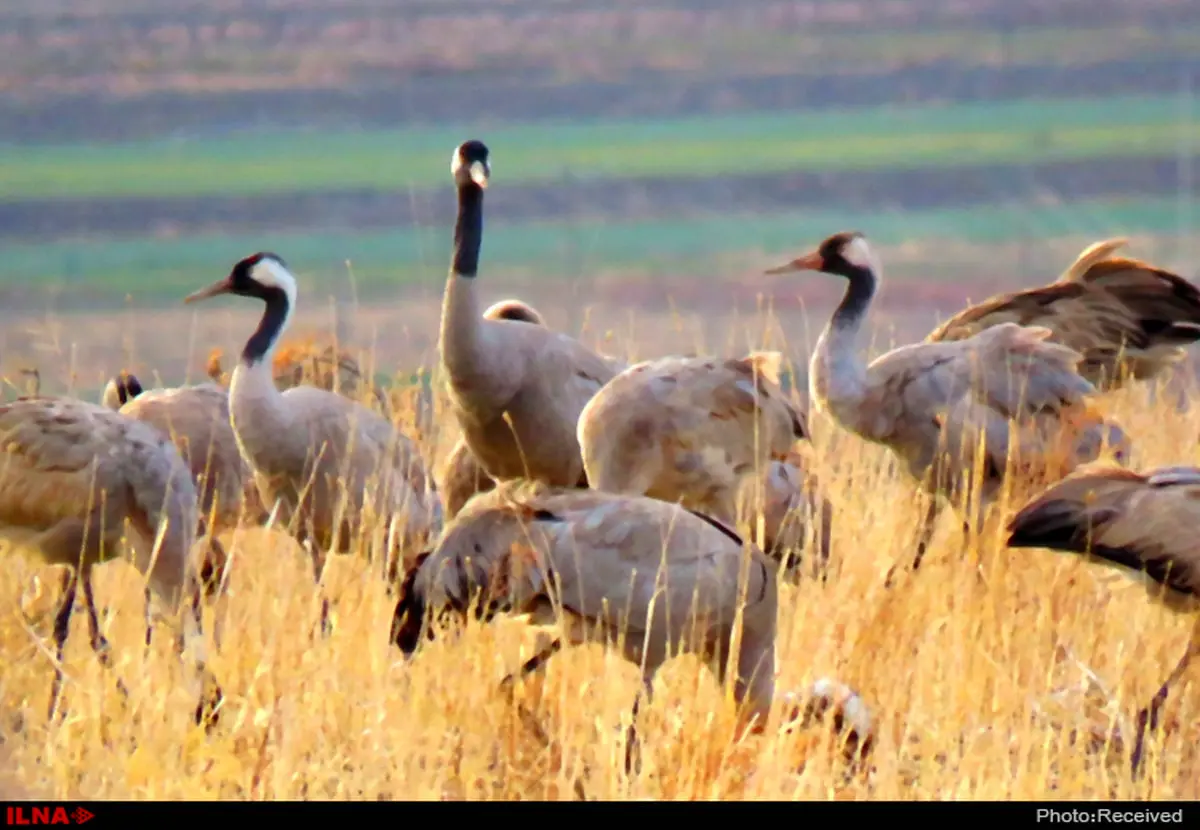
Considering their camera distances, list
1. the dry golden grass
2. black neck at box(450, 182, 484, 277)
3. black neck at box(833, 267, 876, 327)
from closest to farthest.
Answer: the dry golden grass
black neck at box(450, 182, 484, 277)
black neck at box(833, 267, 876, 327)

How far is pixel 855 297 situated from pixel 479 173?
132 cm

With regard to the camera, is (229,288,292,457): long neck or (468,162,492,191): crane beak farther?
(468,162,492,191): crane beak

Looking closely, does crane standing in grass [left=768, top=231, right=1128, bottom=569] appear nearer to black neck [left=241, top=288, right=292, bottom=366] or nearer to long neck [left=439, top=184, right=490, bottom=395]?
long neck [left=439, top=184, right=490, bottom=395]

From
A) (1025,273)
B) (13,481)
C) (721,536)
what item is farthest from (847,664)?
(1025,273)

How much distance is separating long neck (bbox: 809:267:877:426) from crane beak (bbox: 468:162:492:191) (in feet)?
3.89

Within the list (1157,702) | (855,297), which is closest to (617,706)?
(1157,702)

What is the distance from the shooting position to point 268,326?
650cm

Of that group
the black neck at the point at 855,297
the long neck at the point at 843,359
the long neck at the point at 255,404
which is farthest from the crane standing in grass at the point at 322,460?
the black neck at the point at 855,297

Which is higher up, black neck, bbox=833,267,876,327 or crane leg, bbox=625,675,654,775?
black neck, bbox=833,267,876,327

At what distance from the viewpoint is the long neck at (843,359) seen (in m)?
6.54

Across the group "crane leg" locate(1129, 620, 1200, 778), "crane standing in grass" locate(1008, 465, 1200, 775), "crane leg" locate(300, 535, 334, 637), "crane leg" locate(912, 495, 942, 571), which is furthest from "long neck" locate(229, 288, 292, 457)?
"crane leg" locate(1129, 620, 1200, 778)

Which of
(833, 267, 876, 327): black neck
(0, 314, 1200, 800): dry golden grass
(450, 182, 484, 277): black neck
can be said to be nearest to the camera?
(0, 314, 1200, 800): dry golden grass

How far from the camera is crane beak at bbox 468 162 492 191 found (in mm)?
6419
